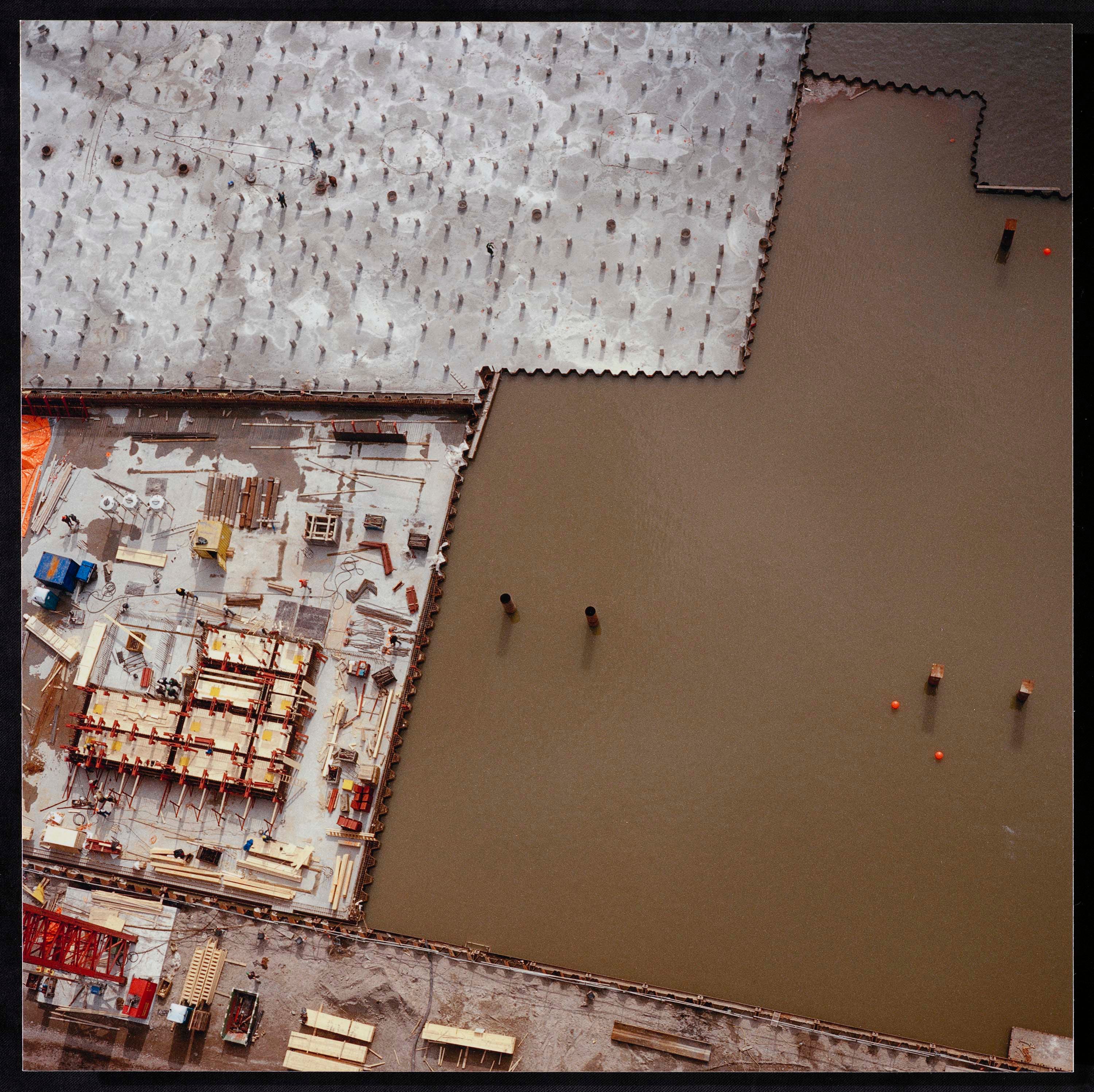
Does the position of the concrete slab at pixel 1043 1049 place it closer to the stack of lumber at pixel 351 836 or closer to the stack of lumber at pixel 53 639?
the stack of lumber at pixel 351 836

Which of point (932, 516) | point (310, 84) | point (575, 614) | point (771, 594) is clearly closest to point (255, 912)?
point (575, 614)

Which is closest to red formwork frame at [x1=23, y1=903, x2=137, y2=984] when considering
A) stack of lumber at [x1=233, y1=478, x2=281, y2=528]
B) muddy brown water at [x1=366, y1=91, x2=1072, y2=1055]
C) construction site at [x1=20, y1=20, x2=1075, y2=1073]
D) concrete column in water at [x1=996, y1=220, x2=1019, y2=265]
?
construction site at [x1=20, y1=20, x2=1075, y2=1073]

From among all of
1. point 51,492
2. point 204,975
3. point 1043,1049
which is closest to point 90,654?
point 51,492

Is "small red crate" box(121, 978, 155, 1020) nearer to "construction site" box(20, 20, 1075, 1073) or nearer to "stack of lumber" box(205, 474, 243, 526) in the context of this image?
"construction site" box(20, 20, 1075, 1073)

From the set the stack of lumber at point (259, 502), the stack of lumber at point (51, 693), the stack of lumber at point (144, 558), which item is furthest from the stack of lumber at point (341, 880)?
the stack of lumber at point (144, 558)

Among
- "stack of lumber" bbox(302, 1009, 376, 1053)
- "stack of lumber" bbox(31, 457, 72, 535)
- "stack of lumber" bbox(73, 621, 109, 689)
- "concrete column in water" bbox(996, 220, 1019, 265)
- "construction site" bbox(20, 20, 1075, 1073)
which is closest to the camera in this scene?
"stack of lumber" bbox(302, 1009, 376, 1053)

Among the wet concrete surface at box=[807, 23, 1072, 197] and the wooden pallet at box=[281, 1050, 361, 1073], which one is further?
the wet concrete surface at box=[807, 23, 1072, 197]

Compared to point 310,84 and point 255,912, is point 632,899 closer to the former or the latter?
point 255,912
